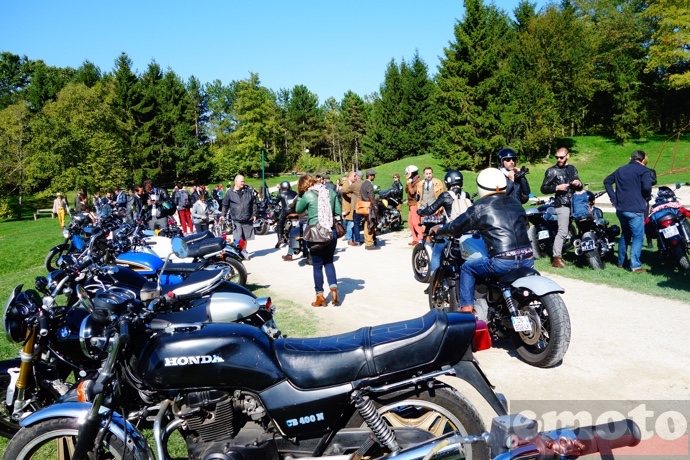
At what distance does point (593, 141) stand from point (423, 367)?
4160 centimetres

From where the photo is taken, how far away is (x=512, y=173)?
8.77 meters

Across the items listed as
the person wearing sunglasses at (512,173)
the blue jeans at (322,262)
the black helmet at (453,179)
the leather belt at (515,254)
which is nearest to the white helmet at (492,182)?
the leather belt at (515,254)

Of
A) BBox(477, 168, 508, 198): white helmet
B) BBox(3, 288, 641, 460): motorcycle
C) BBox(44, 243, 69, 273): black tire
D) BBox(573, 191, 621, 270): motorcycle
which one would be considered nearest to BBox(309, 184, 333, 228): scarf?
BBox(477, 168, 508, 198): white helmet

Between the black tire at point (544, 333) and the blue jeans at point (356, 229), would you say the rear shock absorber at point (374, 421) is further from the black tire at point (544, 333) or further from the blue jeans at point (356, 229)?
the blue jeans at point (356, 229)

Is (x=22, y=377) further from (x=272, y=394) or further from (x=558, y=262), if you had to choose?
(x=558, y=262)

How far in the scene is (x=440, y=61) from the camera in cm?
3544

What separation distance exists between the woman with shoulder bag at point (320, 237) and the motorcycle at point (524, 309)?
6.93ft

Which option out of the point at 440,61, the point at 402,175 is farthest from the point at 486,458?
the point at 440,61

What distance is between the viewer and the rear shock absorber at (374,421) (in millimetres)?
2543

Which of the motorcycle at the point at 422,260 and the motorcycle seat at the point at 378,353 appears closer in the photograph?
the motorcycle seat at the point at 378,353

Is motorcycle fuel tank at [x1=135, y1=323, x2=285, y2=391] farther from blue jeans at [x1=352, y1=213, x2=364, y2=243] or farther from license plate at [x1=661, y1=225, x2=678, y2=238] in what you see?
blue jeans at [x1=352, y1=213, x2=364, y2=243]

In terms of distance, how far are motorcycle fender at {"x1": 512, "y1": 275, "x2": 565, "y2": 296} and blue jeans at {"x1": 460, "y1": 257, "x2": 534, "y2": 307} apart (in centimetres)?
16

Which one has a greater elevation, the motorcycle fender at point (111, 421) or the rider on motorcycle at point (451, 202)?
the rider on motorcycle at point (451, 202)

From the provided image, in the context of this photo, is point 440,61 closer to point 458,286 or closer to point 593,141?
point 593,141
